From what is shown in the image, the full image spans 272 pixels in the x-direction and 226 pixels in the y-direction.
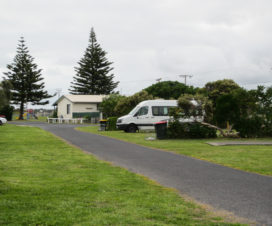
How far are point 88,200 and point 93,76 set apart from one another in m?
75.7

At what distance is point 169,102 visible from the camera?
28.7 metres

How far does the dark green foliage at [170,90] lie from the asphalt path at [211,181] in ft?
179

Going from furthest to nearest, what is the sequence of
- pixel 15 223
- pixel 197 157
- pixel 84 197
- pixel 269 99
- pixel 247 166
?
1. pixel 269 99
2. pixel 197 157
3. pixel 247 166
4. pixel 84 197
5. pixel 15 223

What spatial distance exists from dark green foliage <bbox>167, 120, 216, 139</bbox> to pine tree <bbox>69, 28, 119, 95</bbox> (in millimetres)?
59595

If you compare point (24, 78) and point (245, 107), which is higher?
point (24, 78)

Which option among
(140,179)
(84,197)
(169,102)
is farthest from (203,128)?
(84,197)

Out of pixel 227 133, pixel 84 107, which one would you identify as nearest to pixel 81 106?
pixel 84 107

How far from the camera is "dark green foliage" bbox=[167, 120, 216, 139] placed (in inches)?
844

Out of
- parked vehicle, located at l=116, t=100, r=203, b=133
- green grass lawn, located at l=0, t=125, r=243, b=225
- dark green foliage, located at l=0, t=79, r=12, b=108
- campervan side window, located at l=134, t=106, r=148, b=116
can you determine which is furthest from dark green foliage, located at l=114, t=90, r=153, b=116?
green grass lawn, located at l=0, t=125, r=243, b=225

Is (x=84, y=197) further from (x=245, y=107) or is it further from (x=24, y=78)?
(x=24, y=78)

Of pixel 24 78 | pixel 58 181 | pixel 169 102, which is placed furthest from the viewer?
pixel 24 78

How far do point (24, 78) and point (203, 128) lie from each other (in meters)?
55.6

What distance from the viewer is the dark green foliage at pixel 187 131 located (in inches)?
844

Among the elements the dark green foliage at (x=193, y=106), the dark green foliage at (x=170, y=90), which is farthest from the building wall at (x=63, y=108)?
the dark green foliage at (x=193, y=106)
